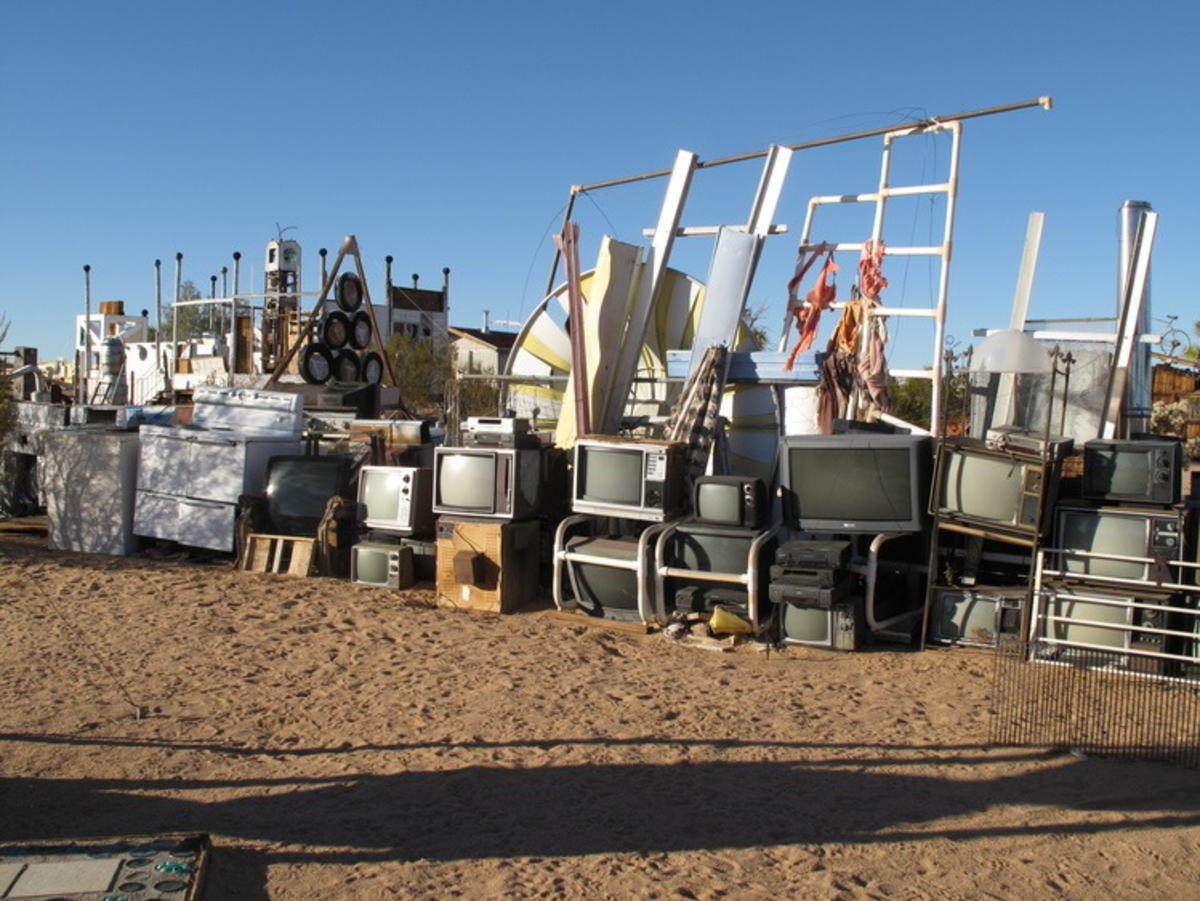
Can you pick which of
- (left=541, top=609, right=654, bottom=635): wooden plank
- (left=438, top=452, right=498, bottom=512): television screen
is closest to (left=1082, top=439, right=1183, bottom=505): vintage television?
(left=541, top=609, right=654, bottom=635): wooden plank

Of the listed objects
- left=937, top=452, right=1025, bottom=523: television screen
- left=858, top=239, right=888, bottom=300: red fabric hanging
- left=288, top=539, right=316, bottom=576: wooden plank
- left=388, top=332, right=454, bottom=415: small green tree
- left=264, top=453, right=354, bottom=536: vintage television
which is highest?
left=858, top=239, right=888, bottom=300: red fabric hanging

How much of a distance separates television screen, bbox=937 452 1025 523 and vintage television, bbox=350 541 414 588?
4.66m

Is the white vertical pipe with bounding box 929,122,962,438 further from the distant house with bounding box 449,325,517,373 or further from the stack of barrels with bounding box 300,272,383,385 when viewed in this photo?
the distant house with bounding box 449,325,517,373

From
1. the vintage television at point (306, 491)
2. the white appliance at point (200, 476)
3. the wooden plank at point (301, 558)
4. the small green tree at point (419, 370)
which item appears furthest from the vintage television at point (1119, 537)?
the small green tree at point (419, 370)

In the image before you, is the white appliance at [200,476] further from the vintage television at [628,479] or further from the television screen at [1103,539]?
the television screen at [1103,539]

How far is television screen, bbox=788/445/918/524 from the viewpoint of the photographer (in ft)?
25.3

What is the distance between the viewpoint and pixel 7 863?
148 inches

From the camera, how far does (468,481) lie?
920 centimetres

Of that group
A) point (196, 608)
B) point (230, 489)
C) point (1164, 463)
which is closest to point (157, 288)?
point (230, 489)

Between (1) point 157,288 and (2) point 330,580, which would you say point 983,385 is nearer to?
(2) point 330,580

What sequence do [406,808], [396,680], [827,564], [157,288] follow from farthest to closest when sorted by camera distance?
[157,288], [827,564], [396,680], [406,808]

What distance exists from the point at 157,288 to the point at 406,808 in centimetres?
2822

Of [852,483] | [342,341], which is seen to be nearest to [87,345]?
[342,341]

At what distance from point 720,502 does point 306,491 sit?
4.33 metres
